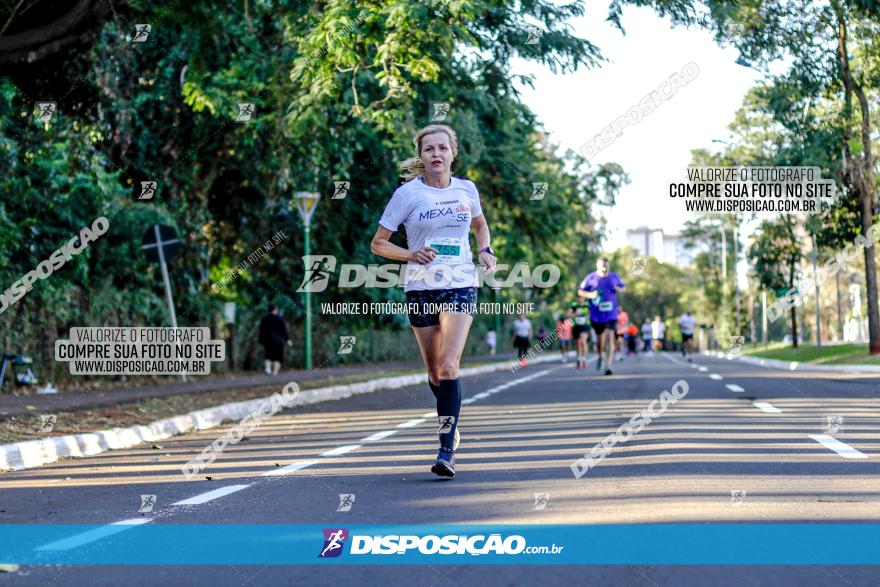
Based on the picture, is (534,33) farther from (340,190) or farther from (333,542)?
(333,542)

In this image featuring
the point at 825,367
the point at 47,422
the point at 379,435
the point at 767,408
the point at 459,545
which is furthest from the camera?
the point at 825,367

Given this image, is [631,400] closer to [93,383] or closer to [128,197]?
[93,383]

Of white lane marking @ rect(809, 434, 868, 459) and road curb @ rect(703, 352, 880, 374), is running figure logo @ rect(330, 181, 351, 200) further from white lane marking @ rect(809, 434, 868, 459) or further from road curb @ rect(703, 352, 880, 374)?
white lane marking @ rect(809, 434, 868, 459)

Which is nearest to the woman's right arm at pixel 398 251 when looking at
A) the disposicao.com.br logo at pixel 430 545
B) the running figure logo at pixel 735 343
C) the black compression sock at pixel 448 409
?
the black compression sock at pixel 448 409

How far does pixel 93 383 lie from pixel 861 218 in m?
22.7

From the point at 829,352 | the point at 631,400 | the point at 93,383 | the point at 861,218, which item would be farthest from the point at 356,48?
the point at 829,352

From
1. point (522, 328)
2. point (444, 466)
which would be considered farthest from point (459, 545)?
point (522, 328)

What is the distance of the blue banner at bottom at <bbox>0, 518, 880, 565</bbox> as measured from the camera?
5316 millimetres

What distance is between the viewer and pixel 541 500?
7023mm

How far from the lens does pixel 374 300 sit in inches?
1435

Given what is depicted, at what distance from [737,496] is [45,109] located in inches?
528

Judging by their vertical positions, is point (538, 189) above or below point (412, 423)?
above

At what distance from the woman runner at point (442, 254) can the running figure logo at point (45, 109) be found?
10.7 metres

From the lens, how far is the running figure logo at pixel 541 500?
22.2 ft
